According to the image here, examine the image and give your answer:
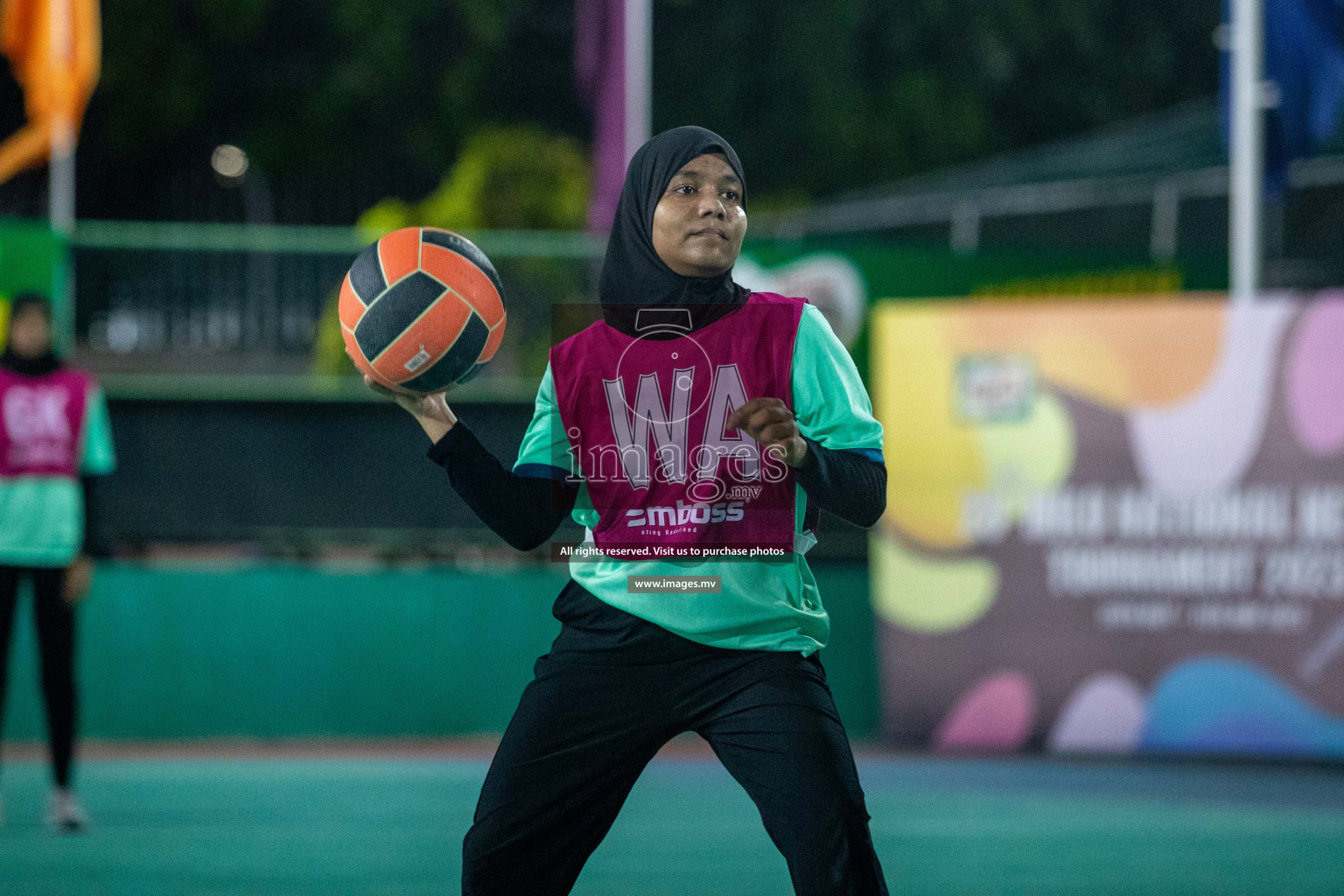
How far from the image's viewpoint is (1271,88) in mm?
10609

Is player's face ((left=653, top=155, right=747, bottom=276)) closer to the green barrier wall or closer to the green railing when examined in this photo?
the green barrier wall

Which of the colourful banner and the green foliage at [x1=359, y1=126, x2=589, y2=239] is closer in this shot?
the colourful banner

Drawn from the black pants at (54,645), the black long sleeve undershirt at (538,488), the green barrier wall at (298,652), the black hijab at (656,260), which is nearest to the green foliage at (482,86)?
the green barrier wall at (298,652)

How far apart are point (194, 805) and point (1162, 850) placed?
4.40 meters

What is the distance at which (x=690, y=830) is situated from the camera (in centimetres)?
725

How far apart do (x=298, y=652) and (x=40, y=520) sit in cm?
306

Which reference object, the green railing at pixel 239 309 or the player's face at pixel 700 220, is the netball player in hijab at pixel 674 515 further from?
the green railing at pixel 239 309

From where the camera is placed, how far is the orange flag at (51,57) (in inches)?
459

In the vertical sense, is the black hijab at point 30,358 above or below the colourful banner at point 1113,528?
above

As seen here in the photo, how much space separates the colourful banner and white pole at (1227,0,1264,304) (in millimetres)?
935

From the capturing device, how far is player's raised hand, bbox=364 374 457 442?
3.51m

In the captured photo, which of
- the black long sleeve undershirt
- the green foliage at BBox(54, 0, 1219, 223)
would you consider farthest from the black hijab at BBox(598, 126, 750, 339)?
the green foliage at BBox(54, 0, 1219, 223)

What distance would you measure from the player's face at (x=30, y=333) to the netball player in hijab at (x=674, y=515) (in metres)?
4.22

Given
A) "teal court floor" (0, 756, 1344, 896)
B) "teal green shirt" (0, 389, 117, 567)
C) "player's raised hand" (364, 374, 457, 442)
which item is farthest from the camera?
"teal green shirt" (0, 389, 117, 567)
